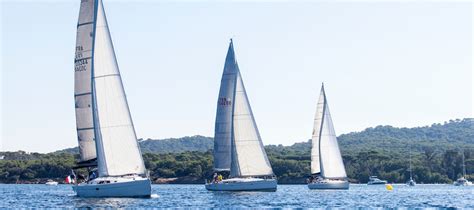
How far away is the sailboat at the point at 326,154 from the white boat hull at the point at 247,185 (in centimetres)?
1919

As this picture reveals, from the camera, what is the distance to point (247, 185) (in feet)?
266

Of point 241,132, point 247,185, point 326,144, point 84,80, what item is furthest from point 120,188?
point 326,144

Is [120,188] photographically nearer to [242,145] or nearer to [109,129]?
[109,129]

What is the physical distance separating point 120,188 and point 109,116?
506cm

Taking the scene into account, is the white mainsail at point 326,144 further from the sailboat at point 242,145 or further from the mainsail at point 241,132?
the mainsail at point 241,132

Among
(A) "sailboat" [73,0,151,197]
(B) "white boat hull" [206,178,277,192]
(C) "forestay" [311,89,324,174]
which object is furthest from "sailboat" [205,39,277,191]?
(C) "forestay" [311,89,324,174]

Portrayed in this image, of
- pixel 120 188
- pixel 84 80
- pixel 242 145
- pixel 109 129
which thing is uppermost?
pixel 84 80

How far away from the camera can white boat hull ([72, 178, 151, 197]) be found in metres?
61.6

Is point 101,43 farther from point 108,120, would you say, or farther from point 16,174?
point 16,174

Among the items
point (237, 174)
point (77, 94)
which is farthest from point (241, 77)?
point (77, 94)

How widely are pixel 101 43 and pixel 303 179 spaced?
89851mm

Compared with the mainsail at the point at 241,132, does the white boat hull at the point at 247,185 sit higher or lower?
lower

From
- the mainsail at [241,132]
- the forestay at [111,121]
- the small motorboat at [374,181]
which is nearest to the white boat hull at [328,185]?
the mainsail at [241,132]

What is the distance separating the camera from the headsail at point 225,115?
83.3m
